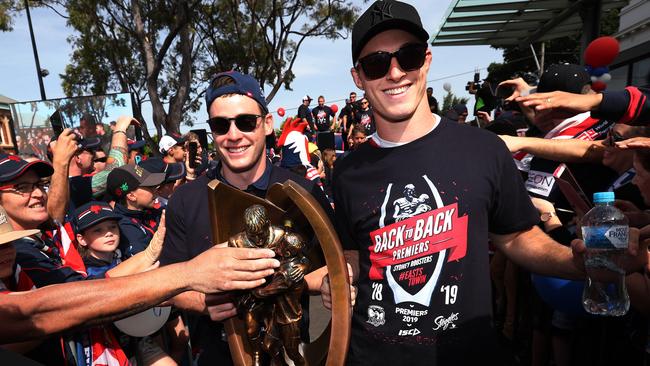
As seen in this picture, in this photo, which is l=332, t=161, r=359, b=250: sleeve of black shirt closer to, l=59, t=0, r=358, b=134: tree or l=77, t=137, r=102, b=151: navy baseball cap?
l=77, t=137, r=102, b=151: navy baseball cap

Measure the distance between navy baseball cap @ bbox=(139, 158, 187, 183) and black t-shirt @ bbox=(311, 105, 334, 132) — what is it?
12.8 meters

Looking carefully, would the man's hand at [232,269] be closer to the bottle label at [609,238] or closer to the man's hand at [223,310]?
the man's hand at [223,310]

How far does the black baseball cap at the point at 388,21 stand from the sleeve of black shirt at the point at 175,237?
124cm

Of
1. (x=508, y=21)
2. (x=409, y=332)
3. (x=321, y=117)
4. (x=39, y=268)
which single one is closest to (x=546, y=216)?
(x=409, y=332)

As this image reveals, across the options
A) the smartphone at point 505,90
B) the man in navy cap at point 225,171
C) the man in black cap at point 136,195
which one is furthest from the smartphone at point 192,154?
the smartphone at point 505,90

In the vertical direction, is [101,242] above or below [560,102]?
below

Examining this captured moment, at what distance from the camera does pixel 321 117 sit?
18.4 meters

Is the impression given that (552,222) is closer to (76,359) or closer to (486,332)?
(486,332)

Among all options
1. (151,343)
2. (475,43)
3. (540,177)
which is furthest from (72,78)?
(540,177)

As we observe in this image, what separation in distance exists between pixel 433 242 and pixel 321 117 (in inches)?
667

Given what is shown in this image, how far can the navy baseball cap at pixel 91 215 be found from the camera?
11.4 ft

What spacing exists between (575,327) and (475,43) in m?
12.8

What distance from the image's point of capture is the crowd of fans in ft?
7.26

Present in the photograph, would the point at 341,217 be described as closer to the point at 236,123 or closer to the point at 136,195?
the point at 236,123
